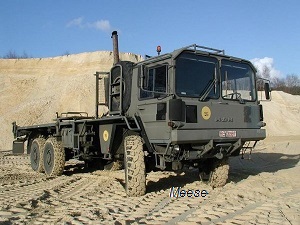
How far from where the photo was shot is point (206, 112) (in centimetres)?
665

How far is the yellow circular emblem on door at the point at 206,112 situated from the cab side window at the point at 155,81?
0.80 metres

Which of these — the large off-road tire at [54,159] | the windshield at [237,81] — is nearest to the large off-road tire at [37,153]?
the large off-road tire at [54,159]

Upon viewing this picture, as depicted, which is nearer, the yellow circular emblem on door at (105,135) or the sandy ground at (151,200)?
the sandy ground at (151,200)

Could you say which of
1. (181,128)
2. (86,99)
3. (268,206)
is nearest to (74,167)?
(181,128)

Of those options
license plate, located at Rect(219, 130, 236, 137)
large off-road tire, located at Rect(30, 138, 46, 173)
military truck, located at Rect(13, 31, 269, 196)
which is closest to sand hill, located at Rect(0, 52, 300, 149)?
large off-road tire, located at Rect(30, 138, 46, 173)

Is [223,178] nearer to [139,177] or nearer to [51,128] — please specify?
[139,177]

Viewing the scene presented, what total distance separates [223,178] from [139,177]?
205 centimetres

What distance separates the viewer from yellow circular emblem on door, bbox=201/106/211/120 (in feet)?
21.6

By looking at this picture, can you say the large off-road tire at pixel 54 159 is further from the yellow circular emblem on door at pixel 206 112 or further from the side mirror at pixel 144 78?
the yellow circular emblem on door at pixel 206 112

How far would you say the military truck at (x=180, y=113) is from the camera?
6422mm

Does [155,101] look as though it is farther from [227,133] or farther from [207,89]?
[227,133]

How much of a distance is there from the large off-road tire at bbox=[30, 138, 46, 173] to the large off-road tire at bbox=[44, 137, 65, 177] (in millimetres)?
535

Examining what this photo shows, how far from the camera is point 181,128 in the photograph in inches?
247

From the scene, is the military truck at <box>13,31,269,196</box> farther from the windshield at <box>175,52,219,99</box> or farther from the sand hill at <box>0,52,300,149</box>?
the sand hill at <box>0,52,300,149</box>
